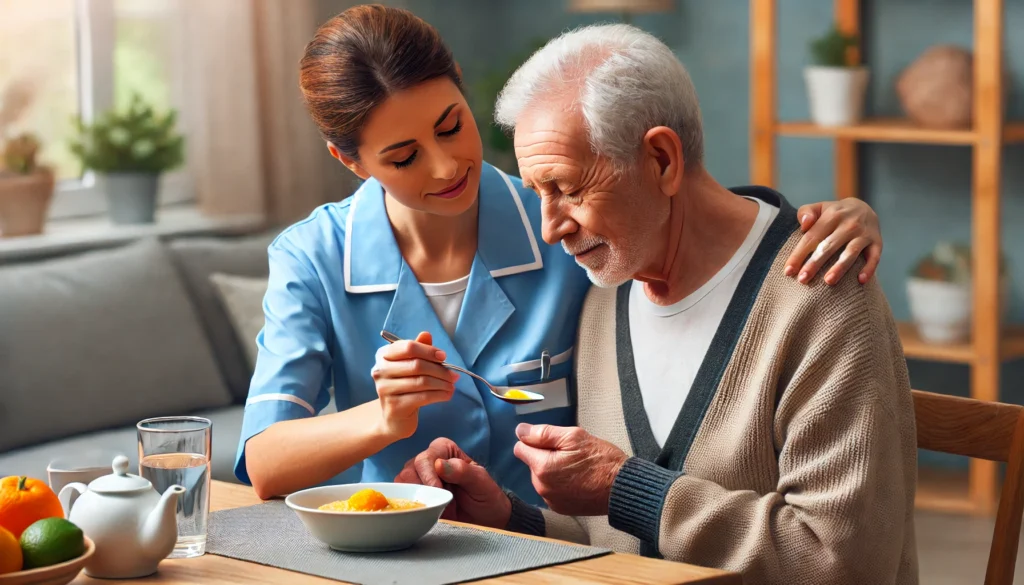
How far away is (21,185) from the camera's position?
3.80 m

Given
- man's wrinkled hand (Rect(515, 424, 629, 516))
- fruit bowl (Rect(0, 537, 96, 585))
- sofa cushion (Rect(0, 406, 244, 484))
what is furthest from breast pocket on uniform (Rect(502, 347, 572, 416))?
sofa cushion (Rect(0, 406, 244, 484))

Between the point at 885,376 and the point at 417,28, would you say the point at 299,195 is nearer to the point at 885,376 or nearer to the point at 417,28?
the point at 417,28

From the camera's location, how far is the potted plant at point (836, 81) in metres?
4.15

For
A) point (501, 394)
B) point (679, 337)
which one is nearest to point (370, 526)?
point (501, 394)

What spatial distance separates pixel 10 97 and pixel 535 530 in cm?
271

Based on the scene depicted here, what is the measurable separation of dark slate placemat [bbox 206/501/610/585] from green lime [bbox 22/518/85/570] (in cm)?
21

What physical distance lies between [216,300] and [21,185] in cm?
64

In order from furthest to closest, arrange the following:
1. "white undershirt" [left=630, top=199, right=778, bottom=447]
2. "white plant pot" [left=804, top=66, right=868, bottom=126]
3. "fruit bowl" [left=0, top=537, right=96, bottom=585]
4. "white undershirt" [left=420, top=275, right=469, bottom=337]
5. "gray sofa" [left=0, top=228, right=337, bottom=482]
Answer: "white plant pot" [left=804, top=66, right=868, bottom=126], "gray sofa" [left=0, top=228, right=337, bottom=482], "white undershirt" [left=420, top=275, right=469, bottom=337], "white undershirt" [left=630, top=199, right=778, bottom=447], "fruit bowl" [left=0, top=537, right=96, bottom=585]

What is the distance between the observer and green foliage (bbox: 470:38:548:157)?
4.73 meters

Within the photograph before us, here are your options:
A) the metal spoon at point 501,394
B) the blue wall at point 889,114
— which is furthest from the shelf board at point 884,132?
the metal spoon at point 501,394

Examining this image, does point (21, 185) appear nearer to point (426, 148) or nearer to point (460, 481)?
point (426, 148)

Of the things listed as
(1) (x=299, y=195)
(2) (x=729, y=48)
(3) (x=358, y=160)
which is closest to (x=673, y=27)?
(2) (x=729, y=48)

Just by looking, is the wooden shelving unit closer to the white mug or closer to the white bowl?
the white bowl

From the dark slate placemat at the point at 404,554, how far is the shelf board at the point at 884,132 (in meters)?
2.81
